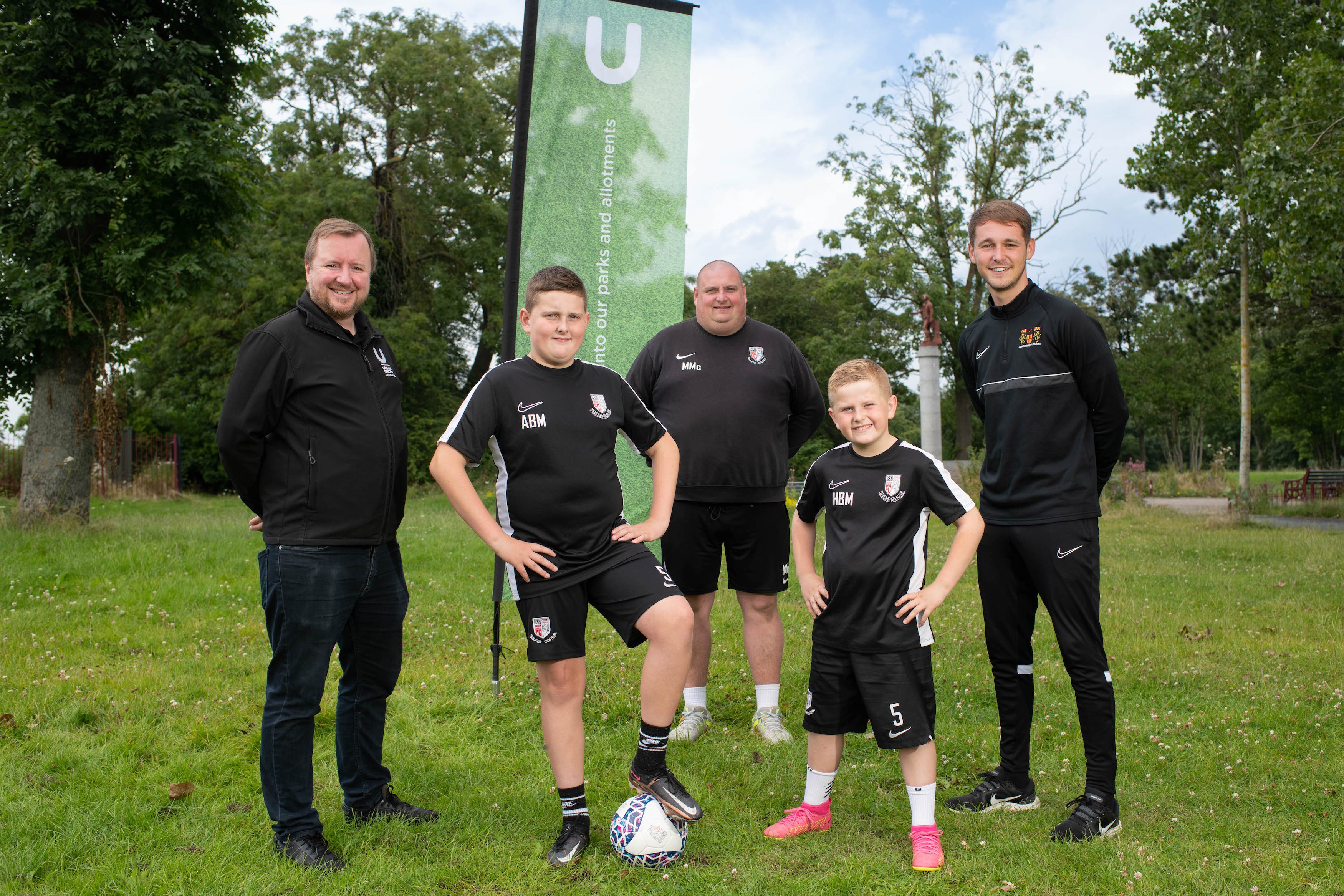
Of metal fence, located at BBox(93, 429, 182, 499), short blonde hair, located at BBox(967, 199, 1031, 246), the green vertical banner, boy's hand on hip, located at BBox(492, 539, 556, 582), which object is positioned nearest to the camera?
boy's hand on hip, located at BBox(492, 539, 556, 582)

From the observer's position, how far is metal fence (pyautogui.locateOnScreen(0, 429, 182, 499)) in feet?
68.2

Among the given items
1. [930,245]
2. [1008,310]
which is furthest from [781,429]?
[930,245]

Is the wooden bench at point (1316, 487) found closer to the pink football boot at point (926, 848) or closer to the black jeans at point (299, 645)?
the pink football boot at point (926, 848)

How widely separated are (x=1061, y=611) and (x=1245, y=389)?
17.6m

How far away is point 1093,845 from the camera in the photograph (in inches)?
141

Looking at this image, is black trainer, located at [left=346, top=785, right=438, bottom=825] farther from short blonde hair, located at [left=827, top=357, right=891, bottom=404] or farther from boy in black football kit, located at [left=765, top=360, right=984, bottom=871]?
short blonde hair, located at [left=827, top=357, right=891, bottom=404]

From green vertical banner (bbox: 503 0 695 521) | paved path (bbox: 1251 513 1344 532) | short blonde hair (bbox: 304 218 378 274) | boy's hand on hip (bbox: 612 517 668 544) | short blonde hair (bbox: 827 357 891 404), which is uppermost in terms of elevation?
green vertical banner (bbox: 503 0 695 521)

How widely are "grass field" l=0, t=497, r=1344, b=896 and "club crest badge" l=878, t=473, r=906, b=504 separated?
1.43 m

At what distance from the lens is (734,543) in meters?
5.17

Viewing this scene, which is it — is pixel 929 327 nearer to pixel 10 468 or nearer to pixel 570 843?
pixel 570 843

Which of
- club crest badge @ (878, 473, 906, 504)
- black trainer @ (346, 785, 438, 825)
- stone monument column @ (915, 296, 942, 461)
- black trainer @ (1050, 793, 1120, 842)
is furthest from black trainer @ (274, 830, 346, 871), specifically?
stone monument column @ (915, 296, 942, 461)

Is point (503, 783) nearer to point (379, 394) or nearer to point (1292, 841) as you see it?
point (379, 394)

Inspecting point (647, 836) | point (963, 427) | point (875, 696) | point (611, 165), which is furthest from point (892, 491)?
point (963, 427)

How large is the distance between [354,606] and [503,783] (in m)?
1.35
